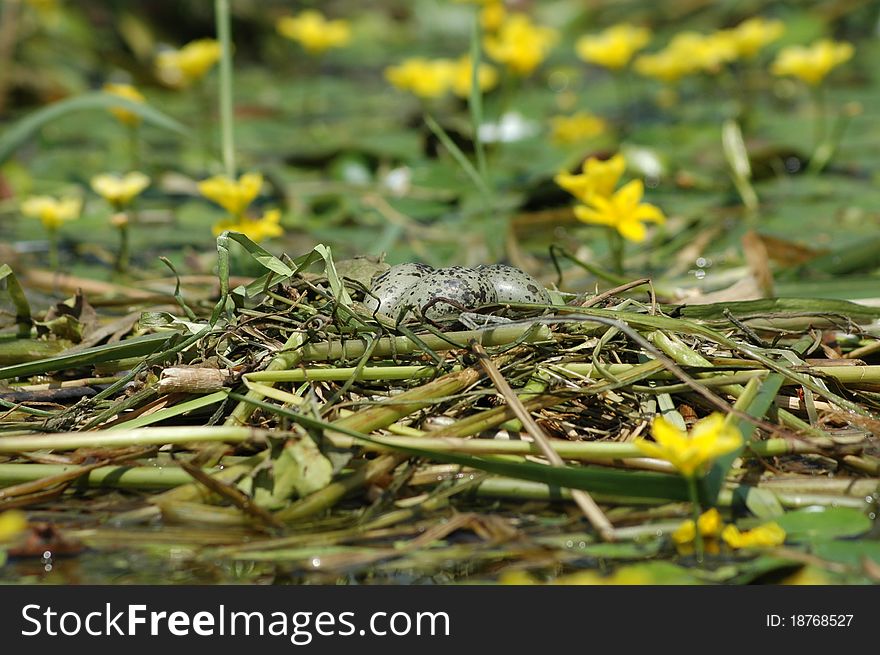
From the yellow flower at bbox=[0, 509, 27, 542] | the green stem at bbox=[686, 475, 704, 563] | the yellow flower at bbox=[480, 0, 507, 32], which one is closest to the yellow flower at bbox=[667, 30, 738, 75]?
the yellow flower at bbox=[480, 0, 507, 32]

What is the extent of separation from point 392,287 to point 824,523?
123 cm

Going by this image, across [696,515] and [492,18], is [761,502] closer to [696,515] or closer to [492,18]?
[696,515]

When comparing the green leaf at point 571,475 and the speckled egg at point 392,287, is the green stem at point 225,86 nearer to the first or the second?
the speckled egg at point 392,287

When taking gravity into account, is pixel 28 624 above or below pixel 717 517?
below

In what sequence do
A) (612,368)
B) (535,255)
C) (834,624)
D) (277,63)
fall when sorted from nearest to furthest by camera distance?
(834,624) < (612,368) < (535,255) < (277,63)

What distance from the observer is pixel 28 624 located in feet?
6.80

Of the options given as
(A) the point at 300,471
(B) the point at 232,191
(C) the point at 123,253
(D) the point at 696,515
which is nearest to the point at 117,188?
(C) the point at 123,253

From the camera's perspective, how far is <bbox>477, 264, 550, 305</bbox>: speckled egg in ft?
9.32

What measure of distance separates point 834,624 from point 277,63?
26.2ft

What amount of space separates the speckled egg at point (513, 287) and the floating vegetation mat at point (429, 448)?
5cm

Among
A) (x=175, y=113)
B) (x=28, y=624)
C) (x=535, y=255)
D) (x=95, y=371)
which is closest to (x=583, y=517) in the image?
(x=28, y=624)

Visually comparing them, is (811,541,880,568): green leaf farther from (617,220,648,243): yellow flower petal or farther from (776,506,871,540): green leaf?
(617,220,648,243): yellow flower petal

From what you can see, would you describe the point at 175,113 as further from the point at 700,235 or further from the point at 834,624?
the point at 834,624

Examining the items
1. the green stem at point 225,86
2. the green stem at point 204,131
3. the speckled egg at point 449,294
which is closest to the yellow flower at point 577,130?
the green stem at point 204,131
